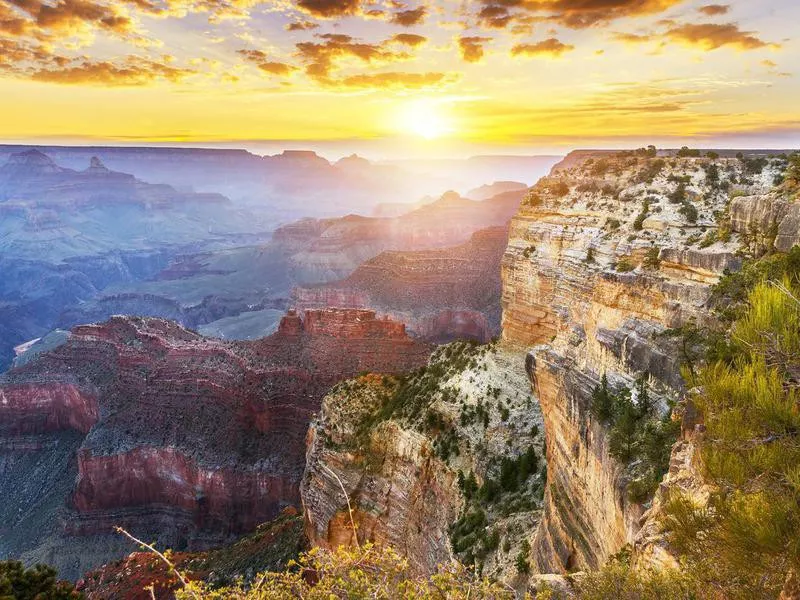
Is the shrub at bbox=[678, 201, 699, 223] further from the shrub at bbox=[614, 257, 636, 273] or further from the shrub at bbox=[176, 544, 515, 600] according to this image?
the shrub at bbox=[176, 544, 515, 600]

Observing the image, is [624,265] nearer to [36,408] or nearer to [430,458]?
[430,458]

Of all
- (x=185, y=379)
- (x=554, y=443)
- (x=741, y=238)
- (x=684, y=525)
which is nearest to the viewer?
(x=684, y=525)

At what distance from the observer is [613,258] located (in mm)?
18531

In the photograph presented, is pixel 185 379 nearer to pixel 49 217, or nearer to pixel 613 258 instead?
pixel 613 258

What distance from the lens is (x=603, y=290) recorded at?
56.6ft

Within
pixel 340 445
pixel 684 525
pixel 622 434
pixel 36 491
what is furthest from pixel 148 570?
pixel 684 525

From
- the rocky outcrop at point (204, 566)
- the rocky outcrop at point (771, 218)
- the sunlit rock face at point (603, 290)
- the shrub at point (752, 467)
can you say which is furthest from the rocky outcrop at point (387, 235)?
the shrub at point (752, 467)

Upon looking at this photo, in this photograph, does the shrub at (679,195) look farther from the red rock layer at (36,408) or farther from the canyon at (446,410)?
the red rock layer at (36,408)

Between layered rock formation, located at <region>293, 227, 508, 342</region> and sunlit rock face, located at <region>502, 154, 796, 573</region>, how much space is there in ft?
161

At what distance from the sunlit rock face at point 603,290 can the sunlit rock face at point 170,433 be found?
2357 cm

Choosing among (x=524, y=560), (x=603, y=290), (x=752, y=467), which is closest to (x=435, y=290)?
(x=603, y=290)

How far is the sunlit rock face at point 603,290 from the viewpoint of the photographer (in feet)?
40.3

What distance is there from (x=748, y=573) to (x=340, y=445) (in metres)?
22.2

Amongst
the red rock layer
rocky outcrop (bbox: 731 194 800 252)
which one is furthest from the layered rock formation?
rocky outcrop (bbox: 731 194 800 252)
